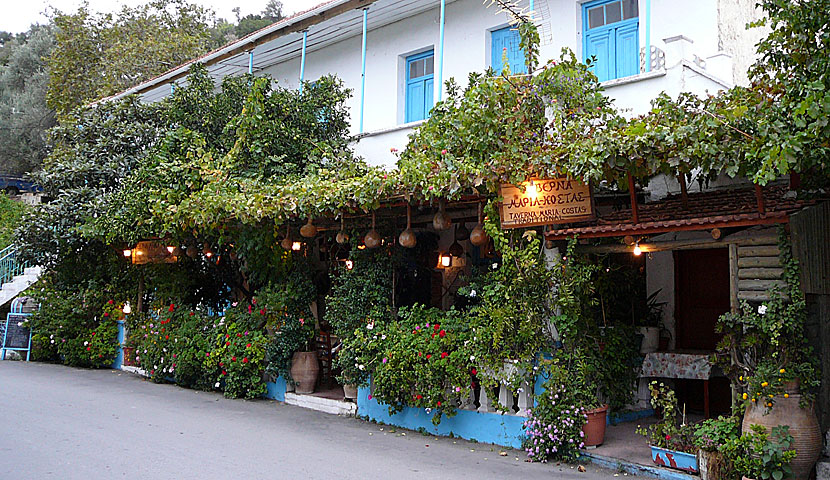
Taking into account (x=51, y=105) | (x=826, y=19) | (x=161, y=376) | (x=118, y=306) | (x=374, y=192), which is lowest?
(x=161, y=376)

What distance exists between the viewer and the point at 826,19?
570 centimetres

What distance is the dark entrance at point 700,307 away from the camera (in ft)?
32.2

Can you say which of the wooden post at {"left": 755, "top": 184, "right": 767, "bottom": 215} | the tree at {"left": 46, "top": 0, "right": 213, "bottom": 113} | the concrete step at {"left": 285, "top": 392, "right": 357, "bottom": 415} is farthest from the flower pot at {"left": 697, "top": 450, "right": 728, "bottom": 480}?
the tree at {"left": 46, "top": 0, "right": 213, "bottom": 113}

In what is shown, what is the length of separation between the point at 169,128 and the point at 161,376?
530 centimetres

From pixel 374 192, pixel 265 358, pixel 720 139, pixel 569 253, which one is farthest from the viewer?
pixel 265 358

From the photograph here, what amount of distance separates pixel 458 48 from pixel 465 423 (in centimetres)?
687

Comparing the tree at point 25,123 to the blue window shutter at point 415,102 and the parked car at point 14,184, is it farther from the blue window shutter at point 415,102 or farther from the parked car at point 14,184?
the blue window shutter at point 415,102

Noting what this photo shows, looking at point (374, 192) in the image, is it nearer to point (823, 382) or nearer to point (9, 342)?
point (823, 382)

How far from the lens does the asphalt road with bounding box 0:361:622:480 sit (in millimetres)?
7367

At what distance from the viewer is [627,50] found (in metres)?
10.4

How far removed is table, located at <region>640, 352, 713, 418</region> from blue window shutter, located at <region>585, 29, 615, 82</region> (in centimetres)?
422

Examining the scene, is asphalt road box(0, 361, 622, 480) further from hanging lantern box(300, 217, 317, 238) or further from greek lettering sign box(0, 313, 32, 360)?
greek lettering sign box(0, 313, 32, 360)

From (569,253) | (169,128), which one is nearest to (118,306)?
(169,128)

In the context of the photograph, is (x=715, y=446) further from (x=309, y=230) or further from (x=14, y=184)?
(x=14, y=184)
